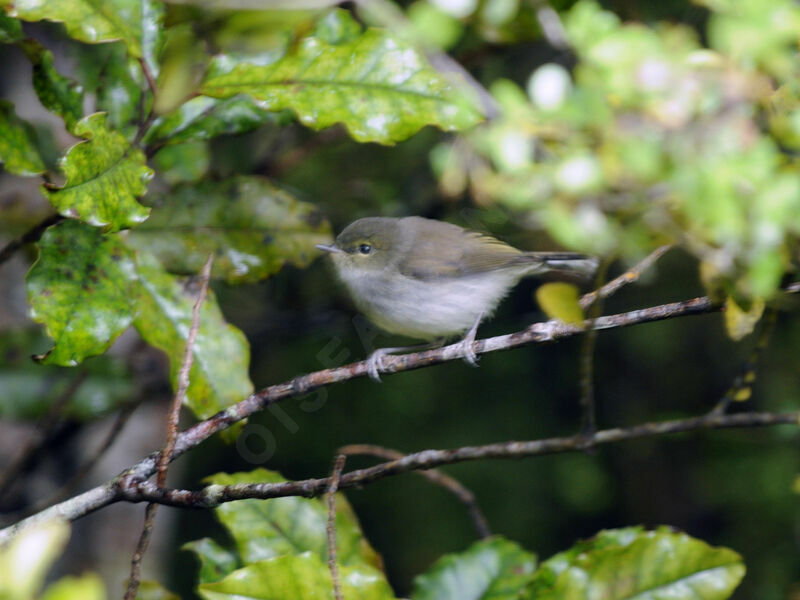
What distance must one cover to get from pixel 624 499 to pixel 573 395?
63 centimetres

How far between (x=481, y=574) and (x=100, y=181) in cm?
118

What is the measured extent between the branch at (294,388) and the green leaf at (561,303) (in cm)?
5

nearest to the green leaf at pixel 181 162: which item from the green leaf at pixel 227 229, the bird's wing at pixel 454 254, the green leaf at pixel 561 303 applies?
the green leaf at pixel 227 229

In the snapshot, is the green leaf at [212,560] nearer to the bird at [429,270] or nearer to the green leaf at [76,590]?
the green leaf at [76,590]

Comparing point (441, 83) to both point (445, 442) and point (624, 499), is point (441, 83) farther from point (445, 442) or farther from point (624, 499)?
point (624, 499)

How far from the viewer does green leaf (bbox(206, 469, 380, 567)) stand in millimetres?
1724

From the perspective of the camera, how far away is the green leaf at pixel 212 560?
5.69 feet

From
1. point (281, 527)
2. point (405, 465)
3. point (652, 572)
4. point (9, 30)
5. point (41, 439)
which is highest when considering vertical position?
point (9, 30)

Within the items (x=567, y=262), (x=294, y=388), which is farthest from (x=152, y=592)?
(x=567, y=262)

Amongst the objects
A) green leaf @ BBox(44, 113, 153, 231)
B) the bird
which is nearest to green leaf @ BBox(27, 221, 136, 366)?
green leaf @ BBox(44, 113, 153, 231)

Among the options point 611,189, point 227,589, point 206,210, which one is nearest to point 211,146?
point 206,210

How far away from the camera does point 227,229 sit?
205 cm

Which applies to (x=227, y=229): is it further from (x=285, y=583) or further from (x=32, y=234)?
(x=285, y=583)

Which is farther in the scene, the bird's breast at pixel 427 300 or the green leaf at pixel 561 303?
the bird's breast at pixel 427 300
